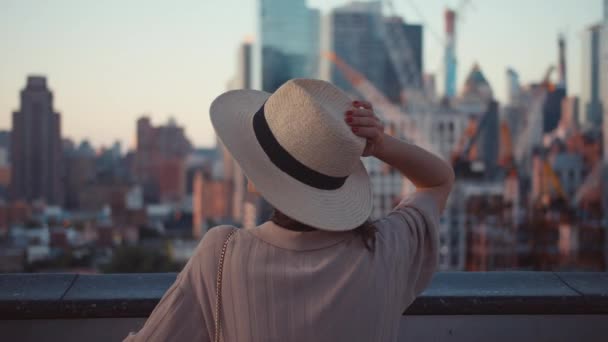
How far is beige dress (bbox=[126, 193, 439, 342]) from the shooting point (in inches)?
39.8

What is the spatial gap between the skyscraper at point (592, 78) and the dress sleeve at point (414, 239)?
5583 centimetres

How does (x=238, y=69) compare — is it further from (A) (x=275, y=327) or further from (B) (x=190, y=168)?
(A) (x=275, y=327)

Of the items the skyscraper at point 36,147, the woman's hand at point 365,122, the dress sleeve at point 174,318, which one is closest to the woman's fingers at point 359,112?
the woman's hand at point 365,122

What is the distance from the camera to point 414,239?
1130 millimetres

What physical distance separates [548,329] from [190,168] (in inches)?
2727

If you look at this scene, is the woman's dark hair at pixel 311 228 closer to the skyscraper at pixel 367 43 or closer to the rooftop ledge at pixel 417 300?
the rooftop ledge at pixel 417 300

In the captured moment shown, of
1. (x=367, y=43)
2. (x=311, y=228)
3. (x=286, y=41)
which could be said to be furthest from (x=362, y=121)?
(x=286, y=41)

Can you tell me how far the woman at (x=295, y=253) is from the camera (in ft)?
3.32

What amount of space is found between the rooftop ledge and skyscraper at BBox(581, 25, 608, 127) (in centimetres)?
5518

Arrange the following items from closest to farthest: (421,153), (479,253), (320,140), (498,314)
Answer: (320,140) → (421,153) → (498,314) → (479,253)

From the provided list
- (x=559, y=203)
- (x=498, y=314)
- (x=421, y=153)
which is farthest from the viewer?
(x=559, y=203)

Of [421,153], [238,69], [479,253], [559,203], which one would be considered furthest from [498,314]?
[238,69]

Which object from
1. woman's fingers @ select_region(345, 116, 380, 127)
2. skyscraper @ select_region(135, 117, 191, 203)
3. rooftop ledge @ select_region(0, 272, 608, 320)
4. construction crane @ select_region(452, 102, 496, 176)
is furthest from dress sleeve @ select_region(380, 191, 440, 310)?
skyscraper @ select_region(135, 117, 191, 203)

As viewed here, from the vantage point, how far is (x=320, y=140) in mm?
1010
